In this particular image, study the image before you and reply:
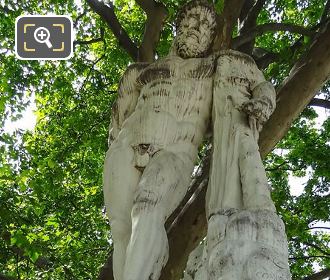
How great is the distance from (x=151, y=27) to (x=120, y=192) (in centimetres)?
498

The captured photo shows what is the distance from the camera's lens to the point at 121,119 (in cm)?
616

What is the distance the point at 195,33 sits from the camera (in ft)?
20.2

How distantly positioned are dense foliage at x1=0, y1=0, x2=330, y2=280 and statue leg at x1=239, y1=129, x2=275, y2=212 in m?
5.20

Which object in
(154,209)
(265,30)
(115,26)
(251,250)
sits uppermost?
(115,26)

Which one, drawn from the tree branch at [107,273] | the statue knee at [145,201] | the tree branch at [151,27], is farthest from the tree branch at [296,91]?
the statue knee at [145,201]

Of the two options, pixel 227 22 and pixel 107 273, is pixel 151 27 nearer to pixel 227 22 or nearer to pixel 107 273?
pixel 227 22

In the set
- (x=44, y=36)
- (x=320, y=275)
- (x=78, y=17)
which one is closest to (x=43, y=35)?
(x=44, y=36)

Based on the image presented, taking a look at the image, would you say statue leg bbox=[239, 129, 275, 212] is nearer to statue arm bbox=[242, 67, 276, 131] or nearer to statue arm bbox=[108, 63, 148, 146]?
statue arm bbox=[242, 67, 276, 131]

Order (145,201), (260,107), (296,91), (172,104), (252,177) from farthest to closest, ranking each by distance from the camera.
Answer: (296,91) < (172,104) < (260,107) < (145,201) < (252,177)

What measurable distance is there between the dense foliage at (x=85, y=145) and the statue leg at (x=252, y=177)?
5.20m

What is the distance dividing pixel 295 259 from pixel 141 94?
747 cm

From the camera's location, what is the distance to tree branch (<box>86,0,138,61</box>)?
422 inches

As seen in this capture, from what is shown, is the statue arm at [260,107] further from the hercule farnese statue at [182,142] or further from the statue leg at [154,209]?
the statue leg at [154,209]

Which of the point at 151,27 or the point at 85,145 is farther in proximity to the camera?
the point at 85,145
